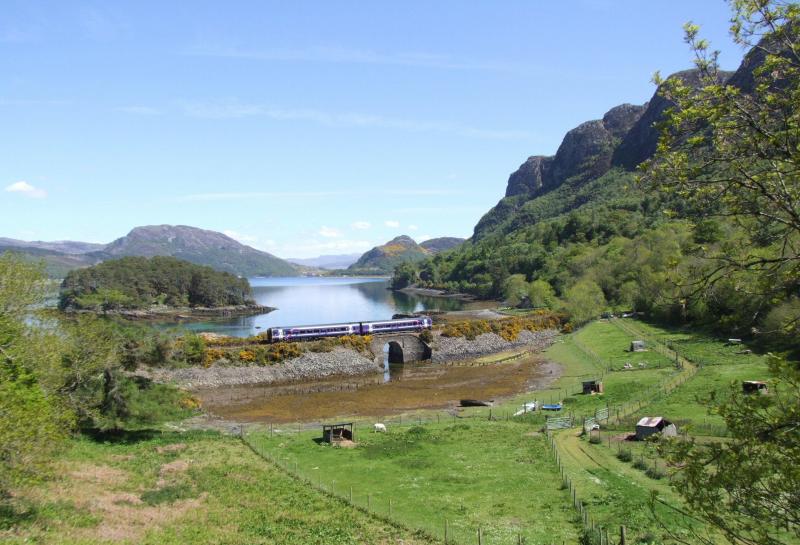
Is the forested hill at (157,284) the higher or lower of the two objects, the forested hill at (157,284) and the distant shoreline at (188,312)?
the higher

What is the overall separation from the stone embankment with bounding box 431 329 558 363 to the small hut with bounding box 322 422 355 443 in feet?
139

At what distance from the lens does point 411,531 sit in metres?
22.3

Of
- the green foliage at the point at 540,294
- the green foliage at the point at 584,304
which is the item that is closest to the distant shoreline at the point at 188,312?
the green foliage at the point at 540,294

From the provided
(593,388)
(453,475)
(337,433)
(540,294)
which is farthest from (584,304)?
(453,475)

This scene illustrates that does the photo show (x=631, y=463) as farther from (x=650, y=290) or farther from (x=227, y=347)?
(x=650, y=290)

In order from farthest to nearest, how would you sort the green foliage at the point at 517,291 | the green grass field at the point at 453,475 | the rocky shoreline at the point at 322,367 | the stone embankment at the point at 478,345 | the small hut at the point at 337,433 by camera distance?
1. the green foliage at the point at 517,291
2. the stone embankment at the point at 478,345
3. the rocky shoreline at the point at 322,367
4. the small hut at the point at 337,433
5. the green grass field at the point at 453,475

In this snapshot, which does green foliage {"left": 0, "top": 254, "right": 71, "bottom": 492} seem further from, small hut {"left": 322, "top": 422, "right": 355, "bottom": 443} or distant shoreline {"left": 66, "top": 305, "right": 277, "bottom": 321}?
distant shoreline {"left": 66, "top": 305, "right": 277, "bottom": 321}

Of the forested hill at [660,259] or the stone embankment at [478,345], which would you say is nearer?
the forested hill at [660,259]

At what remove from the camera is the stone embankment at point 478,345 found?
83438 mm

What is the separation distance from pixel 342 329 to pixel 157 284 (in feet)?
364

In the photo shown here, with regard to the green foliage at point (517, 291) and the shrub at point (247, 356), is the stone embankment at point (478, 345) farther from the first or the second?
the green foliage at point (517, 291)

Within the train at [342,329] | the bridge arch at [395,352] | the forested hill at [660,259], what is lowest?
the bridge arch at [395,352]

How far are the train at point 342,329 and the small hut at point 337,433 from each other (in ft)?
→ 121

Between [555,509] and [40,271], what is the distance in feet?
106
